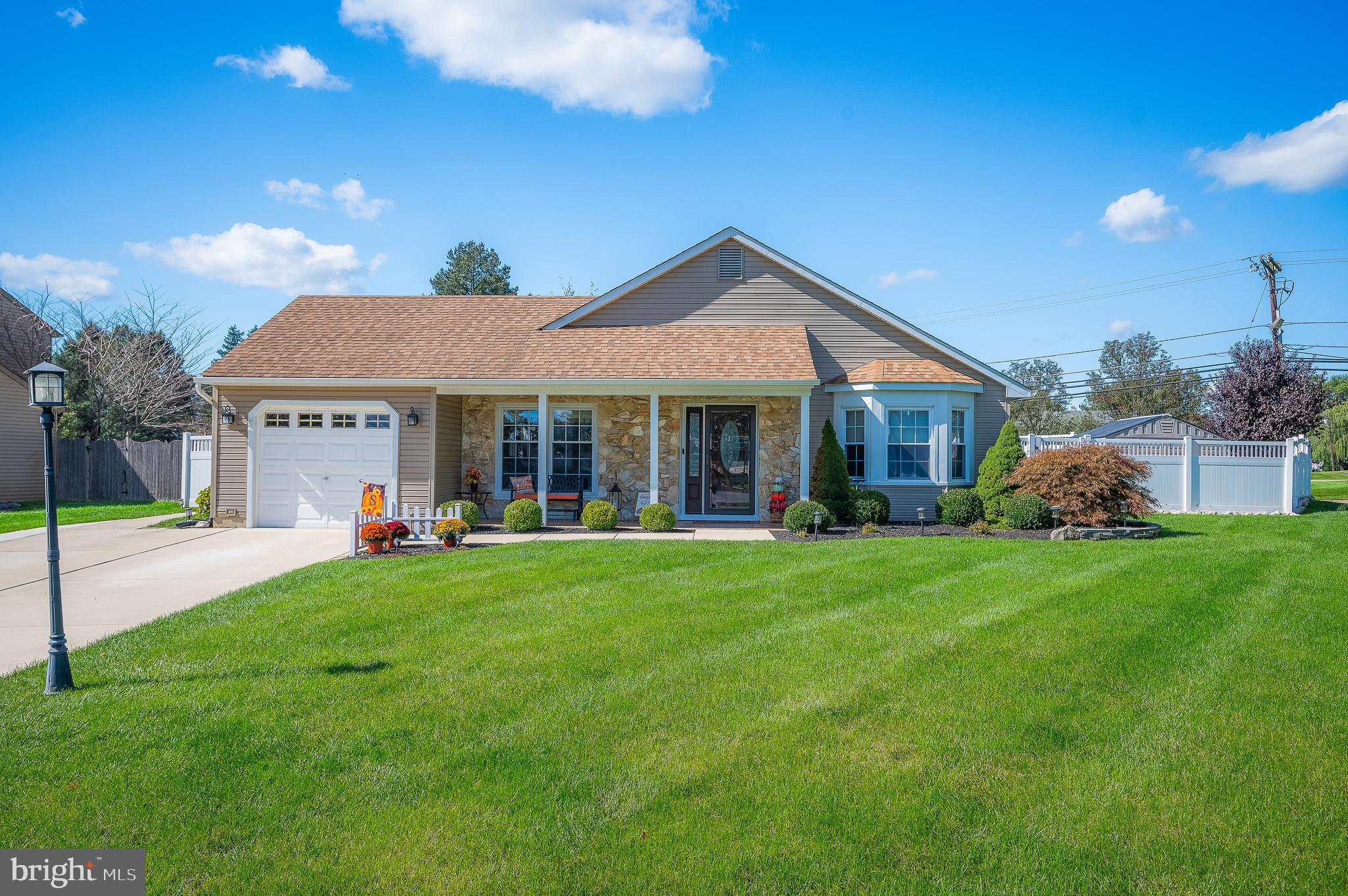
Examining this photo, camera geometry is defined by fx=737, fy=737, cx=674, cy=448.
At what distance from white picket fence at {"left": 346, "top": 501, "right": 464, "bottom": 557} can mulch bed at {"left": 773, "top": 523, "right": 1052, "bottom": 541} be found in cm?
544

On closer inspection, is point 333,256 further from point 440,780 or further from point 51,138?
point 440,780

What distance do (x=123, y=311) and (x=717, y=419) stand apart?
82.9 feet

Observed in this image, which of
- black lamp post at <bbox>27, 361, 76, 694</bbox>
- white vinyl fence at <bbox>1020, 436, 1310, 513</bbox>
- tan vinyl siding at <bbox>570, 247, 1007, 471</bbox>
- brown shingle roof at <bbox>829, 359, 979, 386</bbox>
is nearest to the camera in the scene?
black lamp post at <bbox>27, 361, 76, 694</bbox>

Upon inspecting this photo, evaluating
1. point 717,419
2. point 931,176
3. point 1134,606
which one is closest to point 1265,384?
point 931,176

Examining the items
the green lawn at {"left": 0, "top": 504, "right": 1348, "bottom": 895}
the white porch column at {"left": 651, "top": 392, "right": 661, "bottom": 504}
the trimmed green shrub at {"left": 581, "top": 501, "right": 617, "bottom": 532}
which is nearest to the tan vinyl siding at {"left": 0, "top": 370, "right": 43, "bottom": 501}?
the trimmed green shrub at {"left": 581, "top": 501, "right": 617, "bottom": 532}

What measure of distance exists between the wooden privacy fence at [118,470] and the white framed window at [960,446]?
19.8 meters

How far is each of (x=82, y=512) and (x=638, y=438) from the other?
1248 cm

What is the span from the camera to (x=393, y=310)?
16.8m

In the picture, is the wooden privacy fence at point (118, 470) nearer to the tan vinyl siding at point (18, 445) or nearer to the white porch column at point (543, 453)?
the tan vinyl siding at point (18, 445)

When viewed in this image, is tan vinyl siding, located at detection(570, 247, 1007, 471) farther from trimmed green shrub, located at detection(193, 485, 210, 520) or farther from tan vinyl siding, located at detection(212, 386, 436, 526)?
trimmed green shrub, located at detection(193, 485, 210, 520)

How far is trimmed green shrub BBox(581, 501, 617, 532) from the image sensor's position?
12898 millimetres

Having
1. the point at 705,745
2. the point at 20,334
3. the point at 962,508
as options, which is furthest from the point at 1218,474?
the point at 20,334

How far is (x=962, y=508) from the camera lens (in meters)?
13.3

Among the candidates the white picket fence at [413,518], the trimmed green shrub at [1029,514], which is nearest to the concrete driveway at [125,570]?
the white picket fence at [413,518]
